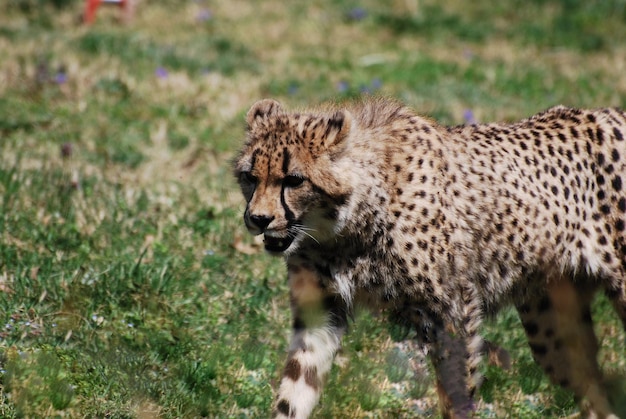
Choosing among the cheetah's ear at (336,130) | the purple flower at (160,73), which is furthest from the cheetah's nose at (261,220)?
the purple flower at (160,73)

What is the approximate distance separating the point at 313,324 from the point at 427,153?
83 centimetres

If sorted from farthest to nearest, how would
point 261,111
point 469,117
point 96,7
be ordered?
1. point 96,7
2. point 469,117
3. point 261,111

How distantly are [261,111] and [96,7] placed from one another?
5956 mm

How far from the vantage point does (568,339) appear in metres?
4.71

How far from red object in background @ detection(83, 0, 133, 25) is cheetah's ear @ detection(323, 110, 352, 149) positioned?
6.19 metres

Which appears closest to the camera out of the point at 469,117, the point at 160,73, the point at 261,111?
the point at 261,111

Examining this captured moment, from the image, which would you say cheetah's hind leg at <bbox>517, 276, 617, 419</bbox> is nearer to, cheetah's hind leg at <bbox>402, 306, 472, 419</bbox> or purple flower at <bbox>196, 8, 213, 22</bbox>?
cheetah's hind leg at <bbox>402, 306, 472, 419</bbox>

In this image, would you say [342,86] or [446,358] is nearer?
[446,358]

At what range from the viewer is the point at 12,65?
7828mm

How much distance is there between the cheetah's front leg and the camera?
404cm

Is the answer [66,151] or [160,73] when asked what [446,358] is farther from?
[160,73]

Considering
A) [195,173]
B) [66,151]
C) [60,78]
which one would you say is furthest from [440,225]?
[60,78]

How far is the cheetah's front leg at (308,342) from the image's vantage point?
13.3ft

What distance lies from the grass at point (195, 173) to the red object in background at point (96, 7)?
132 millimetres
